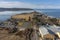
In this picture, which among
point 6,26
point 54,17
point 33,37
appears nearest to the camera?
point 33,37

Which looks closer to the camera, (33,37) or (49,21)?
(33,37)

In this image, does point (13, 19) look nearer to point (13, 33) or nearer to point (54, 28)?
point (13, 33)

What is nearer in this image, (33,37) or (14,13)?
(33,37)

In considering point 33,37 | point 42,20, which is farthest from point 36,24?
point 33,37

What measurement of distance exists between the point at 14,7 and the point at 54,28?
4.66ft

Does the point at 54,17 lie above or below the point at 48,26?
above

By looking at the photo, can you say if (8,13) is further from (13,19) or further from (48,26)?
(48,26)

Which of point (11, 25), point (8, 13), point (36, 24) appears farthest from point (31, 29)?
point (8, 13)

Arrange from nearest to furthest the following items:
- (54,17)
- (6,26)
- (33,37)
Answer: (33,37)
(6,26)
(54,17)

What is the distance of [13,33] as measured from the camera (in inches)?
161

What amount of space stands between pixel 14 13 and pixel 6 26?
1.82 ft

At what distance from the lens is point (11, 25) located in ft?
14.2

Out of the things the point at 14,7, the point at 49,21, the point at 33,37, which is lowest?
the point at 33,37

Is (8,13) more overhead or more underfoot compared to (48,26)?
more overhead
